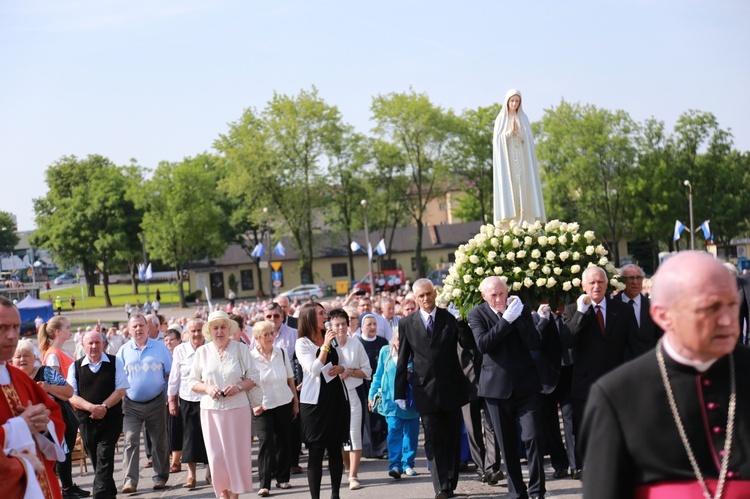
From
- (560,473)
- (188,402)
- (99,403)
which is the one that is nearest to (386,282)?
(188,402)

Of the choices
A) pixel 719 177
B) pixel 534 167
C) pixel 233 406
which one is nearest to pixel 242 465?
pixel 233 406

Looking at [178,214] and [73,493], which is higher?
[178,214]

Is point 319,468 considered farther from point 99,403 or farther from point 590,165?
point 590,165

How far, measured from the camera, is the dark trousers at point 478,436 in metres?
11.1

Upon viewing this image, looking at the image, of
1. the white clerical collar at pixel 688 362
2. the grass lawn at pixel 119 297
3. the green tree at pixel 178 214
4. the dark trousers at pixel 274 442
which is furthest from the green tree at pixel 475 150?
the white clerical collar at pixel 688 362

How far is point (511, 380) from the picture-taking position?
9289mm

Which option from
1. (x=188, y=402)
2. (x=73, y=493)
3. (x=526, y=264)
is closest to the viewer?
(x=526, y=264)

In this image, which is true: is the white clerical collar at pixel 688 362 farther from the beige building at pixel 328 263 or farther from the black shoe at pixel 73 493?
the beige building at pixel 328 263

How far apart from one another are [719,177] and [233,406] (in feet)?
219

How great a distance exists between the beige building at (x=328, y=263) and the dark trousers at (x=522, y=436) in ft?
229

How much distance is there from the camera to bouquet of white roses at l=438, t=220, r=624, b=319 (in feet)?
36.8

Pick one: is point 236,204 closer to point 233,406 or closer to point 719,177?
point 719,177

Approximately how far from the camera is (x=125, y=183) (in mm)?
79625

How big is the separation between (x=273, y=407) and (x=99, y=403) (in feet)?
6.57
